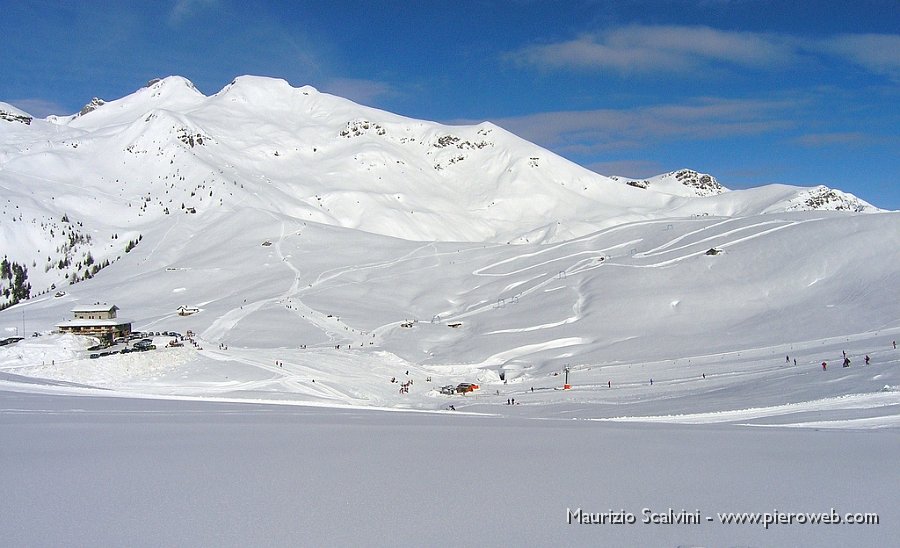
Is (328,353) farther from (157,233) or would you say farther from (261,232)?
(157,233)

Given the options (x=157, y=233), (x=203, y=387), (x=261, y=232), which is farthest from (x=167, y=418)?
(x=157, y=233)

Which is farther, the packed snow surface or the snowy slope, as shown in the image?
the snowy slope

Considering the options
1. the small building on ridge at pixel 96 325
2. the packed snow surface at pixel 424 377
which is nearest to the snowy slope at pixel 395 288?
the packed snow surface at pixel 424 377

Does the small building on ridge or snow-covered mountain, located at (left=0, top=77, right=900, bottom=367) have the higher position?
snow-covered mountain, located at (left=0, top=77, right=900, bottom=367)

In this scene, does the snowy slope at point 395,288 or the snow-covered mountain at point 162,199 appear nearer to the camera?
the snowy slope at point 395,288

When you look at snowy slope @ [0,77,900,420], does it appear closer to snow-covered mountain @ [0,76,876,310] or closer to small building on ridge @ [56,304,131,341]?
snow-covered mountain @ [0,76,876,310]

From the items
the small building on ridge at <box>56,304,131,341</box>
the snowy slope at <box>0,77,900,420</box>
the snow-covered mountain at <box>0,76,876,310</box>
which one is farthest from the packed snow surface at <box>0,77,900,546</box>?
the small building on ridge at <box>56,304,131,341</box>

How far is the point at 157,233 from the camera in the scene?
122m

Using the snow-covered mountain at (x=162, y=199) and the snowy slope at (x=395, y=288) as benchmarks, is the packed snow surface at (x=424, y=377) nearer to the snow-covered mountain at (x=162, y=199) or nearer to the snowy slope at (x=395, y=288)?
the snowy slope at (x=395, y=288)

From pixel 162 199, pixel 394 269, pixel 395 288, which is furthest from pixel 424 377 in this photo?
pixel 162 199

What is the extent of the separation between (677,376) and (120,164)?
163783mm

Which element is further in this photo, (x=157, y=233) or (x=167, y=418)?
(x=157, y=233)

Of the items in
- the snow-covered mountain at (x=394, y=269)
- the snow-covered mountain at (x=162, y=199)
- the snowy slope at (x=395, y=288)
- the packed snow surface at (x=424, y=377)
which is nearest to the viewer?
the packed snow surface at (x=424, y=377)

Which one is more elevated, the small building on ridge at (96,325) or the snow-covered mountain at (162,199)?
the snow-covered mountain at (162,199)
